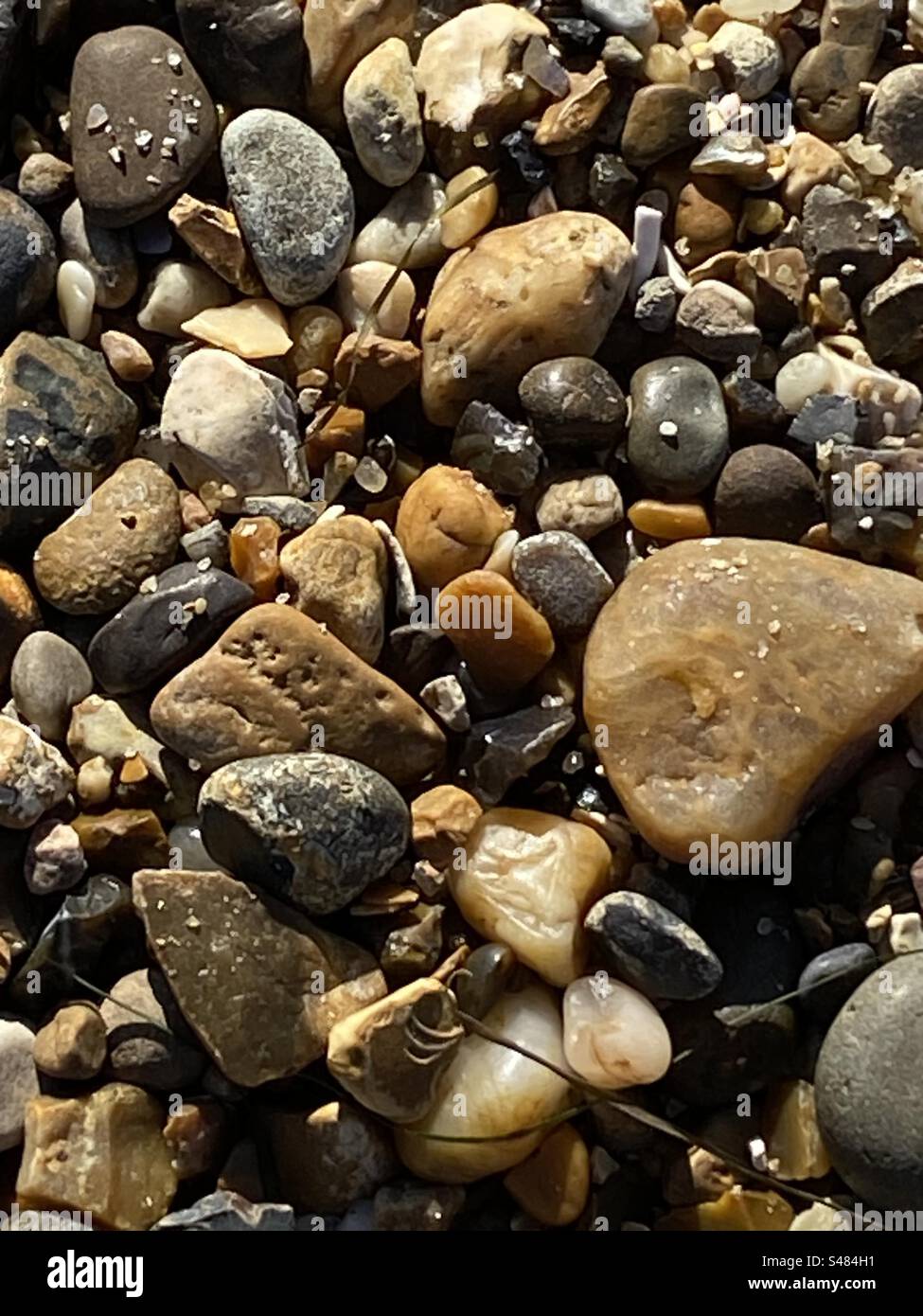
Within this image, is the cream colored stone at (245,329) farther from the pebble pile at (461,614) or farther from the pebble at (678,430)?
the pebble at (678,430)

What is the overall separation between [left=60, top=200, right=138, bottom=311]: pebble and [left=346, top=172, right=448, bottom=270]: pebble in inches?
17.2

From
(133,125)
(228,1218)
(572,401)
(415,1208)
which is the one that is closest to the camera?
(228,1218)

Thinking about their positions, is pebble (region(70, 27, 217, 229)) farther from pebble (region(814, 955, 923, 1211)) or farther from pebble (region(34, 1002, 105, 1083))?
pebble (region(814, 955, 923, 1211))

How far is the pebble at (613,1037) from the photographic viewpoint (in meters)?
2.44

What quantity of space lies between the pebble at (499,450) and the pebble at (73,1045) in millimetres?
1216

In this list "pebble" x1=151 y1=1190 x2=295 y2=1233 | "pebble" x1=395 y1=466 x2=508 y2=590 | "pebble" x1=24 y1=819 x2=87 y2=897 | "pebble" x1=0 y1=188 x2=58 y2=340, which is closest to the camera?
"pebble" x1=151 y1=1190 x2=295 y2=1233

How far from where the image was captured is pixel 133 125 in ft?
9.08

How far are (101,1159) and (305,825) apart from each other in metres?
0.65

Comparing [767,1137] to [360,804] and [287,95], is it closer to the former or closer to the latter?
[360,804]

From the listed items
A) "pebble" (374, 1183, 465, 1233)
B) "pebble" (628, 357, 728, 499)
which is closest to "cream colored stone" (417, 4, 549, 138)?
"pebble" (628, 357, 728, 499)

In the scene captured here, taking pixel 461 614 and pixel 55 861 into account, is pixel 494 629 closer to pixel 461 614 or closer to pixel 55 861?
pixel 461 614

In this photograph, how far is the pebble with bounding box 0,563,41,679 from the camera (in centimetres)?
268

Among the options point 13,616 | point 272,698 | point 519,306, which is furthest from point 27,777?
point 519,306

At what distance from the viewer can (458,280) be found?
108 inches
